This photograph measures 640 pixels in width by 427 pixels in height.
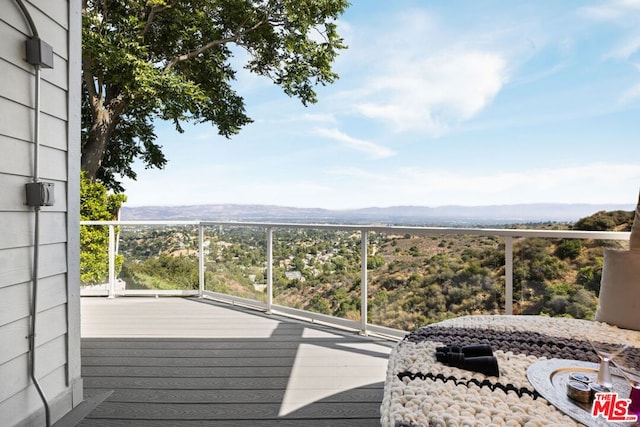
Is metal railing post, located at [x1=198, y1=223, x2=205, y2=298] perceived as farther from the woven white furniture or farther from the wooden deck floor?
the woven white furniture

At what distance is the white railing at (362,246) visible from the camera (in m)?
3.05

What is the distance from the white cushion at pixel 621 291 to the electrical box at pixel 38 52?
309cm

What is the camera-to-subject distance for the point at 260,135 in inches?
758

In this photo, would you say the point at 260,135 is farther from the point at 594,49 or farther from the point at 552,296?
the point at 552,296

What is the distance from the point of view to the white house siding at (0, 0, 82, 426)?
5.91ft

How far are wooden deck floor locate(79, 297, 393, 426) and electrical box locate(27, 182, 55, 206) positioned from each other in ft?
3.90

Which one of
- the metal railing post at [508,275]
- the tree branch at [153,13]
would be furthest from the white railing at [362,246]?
the tree branch at [153,13]

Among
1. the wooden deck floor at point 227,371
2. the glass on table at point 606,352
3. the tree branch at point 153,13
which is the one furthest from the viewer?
the tree branch at point 153,13

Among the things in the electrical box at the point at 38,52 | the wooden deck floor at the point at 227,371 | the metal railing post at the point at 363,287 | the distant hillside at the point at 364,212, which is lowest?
the wooden deck floor at the point at 227,371

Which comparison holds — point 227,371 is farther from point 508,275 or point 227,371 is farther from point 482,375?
point 508,275

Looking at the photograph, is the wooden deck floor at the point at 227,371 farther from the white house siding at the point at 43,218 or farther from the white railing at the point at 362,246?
the white house siding at the point at 43,218

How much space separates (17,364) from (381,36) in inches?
557

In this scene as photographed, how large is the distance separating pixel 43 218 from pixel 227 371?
60.6 inches

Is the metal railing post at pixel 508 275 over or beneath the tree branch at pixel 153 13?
beneath
